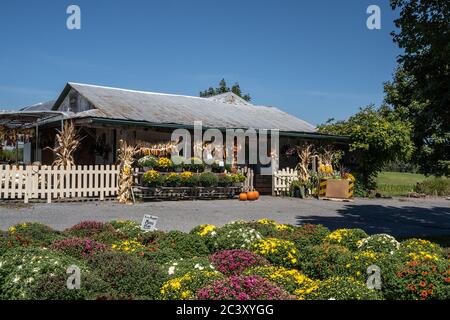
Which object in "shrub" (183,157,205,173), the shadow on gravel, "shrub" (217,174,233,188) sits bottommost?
the shadow on gravel

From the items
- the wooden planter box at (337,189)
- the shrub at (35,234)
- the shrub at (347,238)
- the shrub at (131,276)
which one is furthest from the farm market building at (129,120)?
the shrub at (131,276)

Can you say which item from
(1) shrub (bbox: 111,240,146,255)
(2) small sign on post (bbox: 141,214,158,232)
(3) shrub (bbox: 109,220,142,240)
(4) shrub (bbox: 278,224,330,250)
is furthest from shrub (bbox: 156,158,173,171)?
(1) shrub (bbox: 111,240,146,255)

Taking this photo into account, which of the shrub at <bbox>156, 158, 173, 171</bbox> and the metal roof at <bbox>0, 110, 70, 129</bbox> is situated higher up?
the metal roof at <bbox>0, 110, 70, 129</bbox>

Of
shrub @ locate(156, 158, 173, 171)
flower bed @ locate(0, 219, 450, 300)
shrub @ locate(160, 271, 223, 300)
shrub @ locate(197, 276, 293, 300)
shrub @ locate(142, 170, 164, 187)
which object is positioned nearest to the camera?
shrub @ locate(197, 276, 293, 300)

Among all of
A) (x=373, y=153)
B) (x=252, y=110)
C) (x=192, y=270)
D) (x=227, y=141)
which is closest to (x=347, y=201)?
(x=373, y=153)

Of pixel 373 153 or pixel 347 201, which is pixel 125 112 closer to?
pixel 347 201

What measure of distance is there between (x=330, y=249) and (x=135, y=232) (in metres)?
3.09

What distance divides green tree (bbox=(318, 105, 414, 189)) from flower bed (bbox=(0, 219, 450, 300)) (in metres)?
14.6

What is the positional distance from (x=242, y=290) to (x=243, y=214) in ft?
31.5

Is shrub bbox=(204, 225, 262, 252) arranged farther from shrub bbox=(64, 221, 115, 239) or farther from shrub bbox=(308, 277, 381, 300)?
shrub bbox=(308, 277, 381, 300)

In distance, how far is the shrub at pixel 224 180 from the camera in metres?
18.0

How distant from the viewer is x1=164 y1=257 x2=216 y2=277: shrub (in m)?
5.20

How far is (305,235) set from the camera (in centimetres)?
780

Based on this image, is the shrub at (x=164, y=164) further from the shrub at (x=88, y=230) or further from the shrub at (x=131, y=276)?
the shrub at (x=131, y=276)
